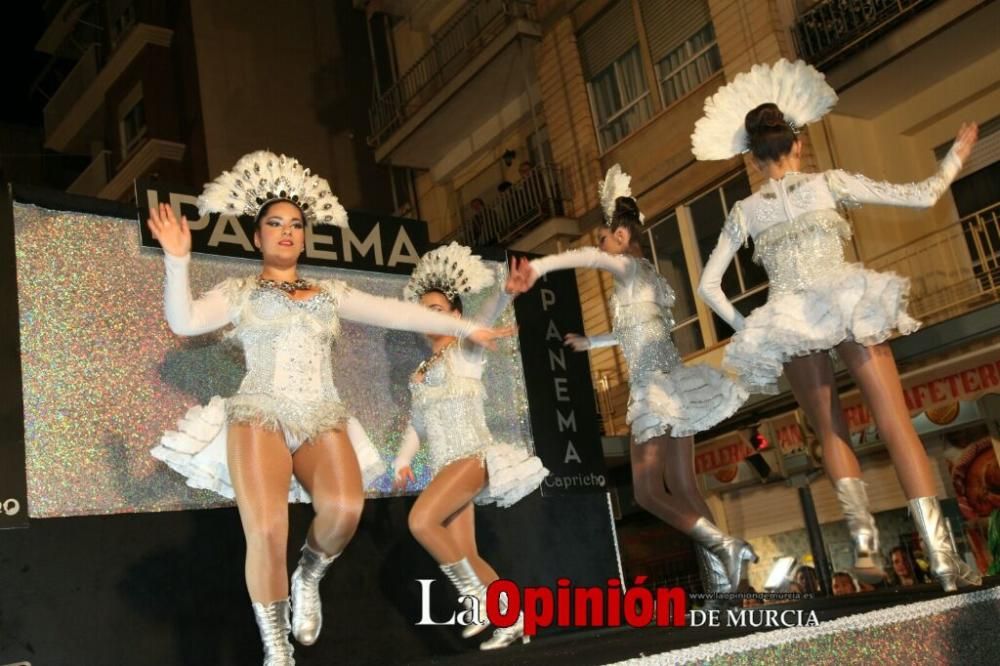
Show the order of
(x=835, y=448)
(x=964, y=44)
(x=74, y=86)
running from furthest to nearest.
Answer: (x=74, y=86) < (x=964, y=44) < (x=835, y=448)

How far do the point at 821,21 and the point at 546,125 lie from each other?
423 cm

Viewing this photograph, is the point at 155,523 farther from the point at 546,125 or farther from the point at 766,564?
the point at 546,125

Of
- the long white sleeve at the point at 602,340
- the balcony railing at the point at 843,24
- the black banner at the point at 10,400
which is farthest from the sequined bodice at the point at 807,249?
the balcony railing at the point at 843,24

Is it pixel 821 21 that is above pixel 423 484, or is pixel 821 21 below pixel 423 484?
above

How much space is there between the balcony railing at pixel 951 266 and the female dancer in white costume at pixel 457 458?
20.1 ft

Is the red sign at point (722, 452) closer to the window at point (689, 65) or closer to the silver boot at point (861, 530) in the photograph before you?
the window at point (689, 65)

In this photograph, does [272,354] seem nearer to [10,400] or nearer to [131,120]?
[10,400]

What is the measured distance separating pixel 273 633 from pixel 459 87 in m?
11.7

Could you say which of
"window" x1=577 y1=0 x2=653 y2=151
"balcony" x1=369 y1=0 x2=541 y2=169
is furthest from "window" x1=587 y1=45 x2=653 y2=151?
"balcony" x1=369 y1=0 x2=541 y2=169

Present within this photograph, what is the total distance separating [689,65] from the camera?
12.1 metres

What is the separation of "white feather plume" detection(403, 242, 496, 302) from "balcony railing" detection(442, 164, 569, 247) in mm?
7987

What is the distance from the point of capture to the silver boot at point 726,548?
4.47 m

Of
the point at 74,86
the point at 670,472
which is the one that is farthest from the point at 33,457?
the point at 74,86

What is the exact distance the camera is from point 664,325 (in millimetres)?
4871
